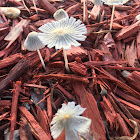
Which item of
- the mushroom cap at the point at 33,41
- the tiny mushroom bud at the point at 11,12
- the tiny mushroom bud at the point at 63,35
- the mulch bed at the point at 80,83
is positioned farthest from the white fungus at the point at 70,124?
the tiny mushroom bud at the point at 11,12

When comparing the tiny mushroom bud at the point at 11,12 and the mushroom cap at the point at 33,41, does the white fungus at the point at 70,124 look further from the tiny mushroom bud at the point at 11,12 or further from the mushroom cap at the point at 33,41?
the tiny mushroom bud at the point at 11,12

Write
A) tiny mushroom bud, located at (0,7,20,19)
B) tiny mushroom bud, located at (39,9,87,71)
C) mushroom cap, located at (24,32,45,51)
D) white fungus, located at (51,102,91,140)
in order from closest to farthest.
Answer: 1. white fungus, located at (51,102,91,140)
2. tiny mushroom bud, located at (39,9,87,71)
3. mushroom cap, located at (24,32,45,51)
4. tiny mushroom bud, located at (0,7,20,19)

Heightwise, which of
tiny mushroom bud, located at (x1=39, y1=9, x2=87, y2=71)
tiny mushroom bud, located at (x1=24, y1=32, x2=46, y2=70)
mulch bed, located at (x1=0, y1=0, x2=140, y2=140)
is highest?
tiny mushroom bud, located at (x1=39, y1=9, x2=87, y2=71)

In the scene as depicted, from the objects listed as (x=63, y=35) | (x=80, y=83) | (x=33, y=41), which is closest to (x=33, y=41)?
(x=33, y=41)

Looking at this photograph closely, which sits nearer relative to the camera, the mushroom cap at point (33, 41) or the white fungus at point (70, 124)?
the white fungus at point (70, 124)

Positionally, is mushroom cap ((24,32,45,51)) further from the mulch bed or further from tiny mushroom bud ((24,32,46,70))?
the mulch bed

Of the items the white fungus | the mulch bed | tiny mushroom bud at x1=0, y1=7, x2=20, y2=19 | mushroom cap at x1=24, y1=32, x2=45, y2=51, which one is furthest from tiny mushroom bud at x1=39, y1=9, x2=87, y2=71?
tiny mushroom bud at x1=0, y1=7, x2=20, y2=19

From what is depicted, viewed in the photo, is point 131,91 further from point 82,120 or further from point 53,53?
point 53,53

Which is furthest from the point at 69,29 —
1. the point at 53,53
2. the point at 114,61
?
the point at 114,61
